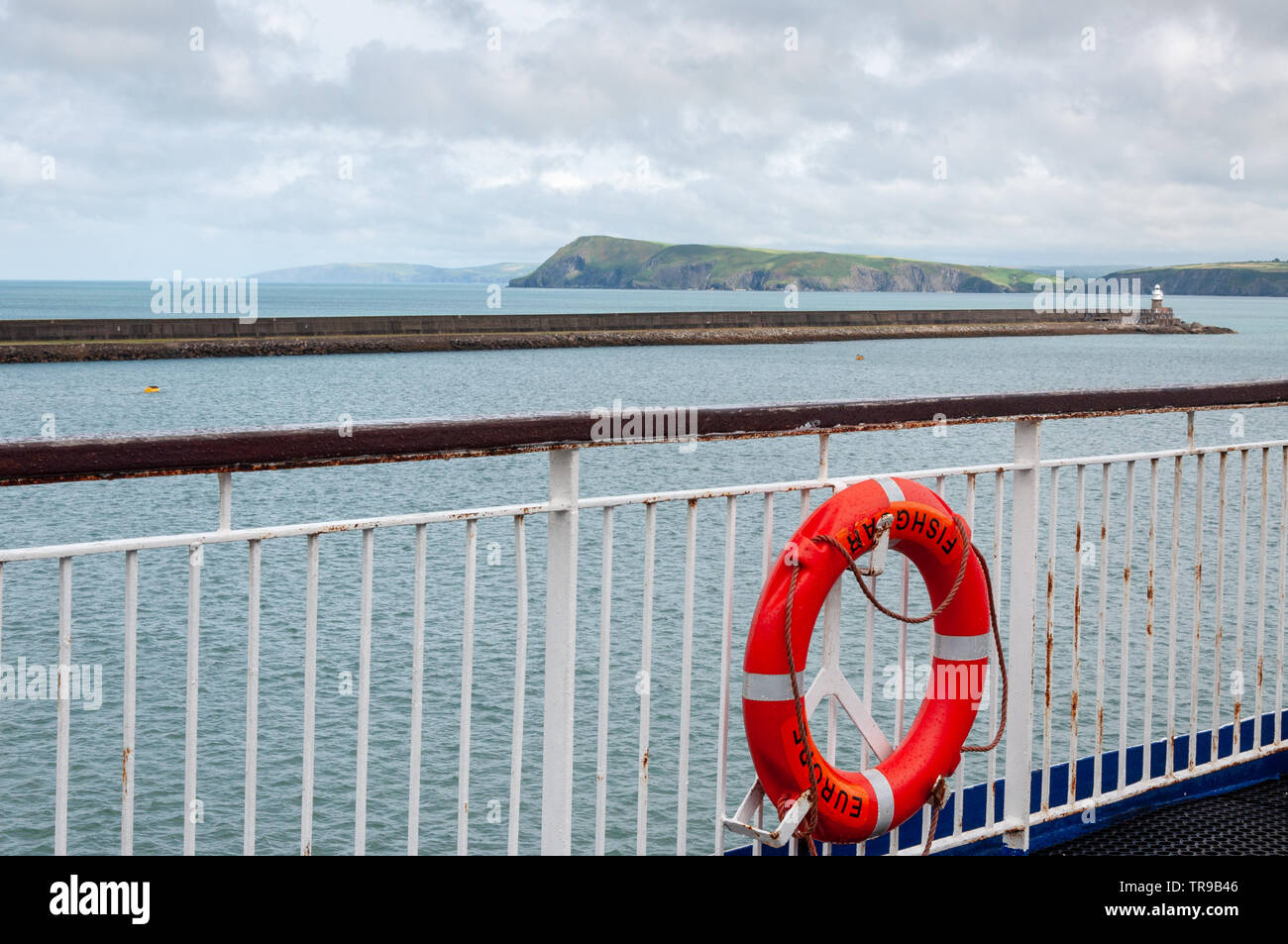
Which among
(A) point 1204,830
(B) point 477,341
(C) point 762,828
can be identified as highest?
(B) point 477,341

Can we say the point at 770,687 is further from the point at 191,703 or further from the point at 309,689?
the point at 191,703

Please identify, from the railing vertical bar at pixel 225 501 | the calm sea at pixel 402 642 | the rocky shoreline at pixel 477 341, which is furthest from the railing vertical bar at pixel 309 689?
the rocky shoreline at pixel 477 341

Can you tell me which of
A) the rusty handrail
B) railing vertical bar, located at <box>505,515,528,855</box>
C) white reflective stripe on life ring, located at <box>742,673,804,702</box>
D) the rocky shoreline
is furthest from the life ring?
the rocky shoreline

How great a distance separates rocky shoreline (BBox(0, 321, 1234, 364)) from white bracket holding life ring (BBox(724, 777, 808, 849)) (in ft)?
197

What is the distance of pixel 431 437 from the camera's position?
1.90m

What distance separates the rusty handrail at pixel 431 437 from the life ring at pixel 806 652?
16 cm

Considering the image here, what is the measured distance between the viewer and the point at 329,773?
9477 millimetres

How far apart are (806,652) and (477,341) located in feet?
226

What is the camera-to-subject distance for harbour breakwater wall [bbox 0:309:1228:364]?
2324 inches

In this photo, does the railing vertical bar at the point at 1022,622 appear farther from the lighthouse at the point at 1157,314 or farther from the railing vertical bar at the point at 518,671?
the lighthouse at the point at 1157,314

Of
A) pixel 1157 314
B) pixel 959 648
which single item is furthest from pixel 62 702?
pixel 1157 314

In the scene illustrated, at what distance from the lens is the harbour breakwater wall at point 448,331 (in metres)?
59.0
